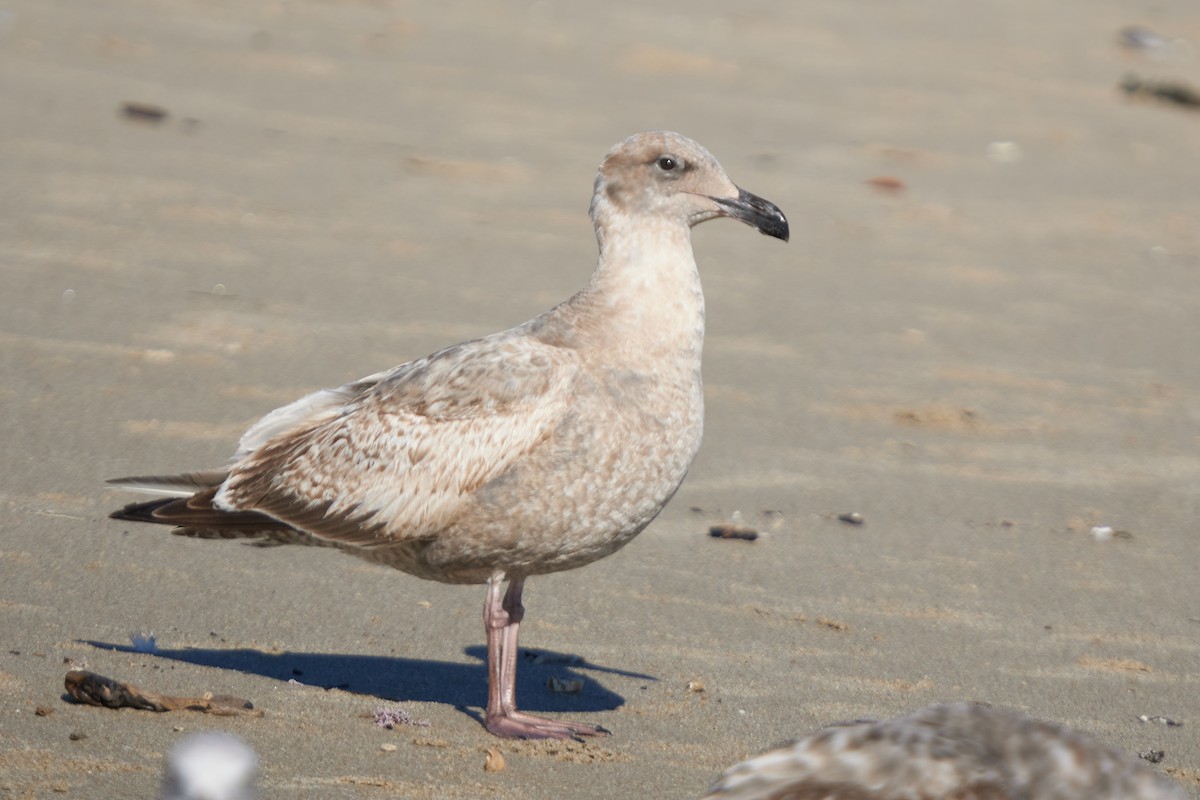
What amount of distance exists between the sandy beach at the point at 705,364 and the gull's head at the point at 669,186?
1380 mm

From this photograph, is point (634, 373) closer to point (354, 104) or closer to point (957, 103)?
point (354, 104)

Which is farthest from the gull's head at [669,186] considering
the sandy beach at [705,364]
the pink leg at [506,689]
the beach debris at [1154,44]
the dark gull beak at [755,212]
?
the beach debris at [1154,44]

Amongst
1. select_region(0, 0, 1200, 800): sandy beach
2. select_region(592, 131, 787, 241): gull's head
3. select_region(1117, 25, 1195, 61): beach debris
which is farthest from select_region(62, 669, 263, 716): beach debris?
select_region(1117, 25, 1195, 61): beach debris

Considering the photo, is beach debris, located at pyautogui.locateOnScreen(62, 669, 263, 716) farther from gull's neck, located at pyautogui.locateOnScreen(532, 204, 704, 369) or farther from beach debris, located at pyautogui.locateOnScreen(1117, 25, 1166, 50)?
beach debris, located at pyautogui.locateOnScreen(1117, 25, 1166, 50)

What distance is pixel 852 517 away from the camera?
22.1 feet

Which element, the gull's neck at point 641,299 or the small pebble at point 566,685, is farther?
the small pebble at point 566,685

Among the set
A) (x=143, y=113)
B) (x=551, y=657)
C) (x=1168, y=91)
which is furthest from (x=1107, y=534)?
(x=1168, y=91)

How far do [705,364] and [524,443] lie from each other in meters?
3.44

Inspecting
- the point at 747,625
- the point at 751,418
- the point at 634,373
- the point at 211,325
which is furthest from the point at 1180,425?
the point at 211,325

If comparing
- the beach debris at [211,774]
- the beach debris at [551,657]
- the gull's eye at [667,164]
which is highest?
the gull's eye at [667,164]

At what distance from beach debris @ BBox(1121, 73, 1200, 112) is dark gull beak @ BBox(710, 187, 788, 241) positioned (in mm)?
8297

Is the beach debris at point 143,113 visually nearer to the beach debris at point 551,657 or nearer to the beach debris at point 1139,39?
the beach debris at point 551,657

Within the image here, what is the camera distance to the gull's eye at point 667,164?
528 cm

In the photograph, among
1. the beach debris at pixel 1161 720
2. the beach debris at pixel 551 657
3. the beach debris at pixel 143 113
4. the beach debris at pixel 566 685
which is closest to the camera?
the beach debris at pixel 1161 720
